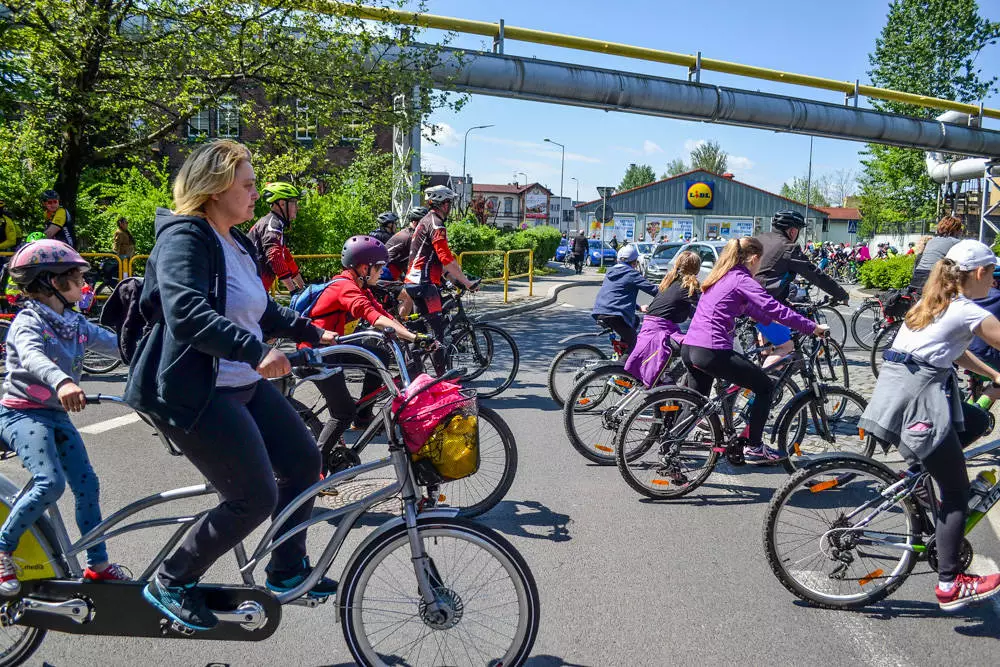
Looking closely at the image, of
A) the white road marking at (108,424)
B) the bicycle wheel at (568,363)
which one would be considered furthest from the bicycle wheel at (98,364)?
the bicycle wheel at (568,363)

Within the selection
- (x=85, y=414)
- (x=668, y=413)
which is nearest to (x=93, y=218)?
(x=85, y=414)

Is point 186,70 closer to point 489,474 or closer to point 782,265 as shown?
point 782,265

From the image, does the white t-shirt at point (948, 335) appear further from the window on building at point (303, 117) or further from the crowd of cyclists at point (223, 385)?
the window on building at point (303, 117)

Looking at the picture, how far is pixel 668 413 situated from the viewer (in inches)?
203

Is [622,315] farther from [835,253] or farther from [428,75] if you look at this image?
[835,253]

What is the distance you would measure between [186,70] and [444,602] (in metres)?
12.0

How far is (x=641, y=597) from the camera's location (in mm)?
3809

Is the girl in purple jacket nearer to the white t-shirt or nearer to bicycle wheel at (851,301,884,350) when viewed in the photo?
the white t-shirt

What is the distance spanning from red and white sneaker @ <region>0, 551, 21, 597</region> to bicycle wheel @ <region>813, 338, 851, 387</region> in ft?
17.5

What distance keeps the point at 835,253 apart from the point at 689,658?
33.4 m

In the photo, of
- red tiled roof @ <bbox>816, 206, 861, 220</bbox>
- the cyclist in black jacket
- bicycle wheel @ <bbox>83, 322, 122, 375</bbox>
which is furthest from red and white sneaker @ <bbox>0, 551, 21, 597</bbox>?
red tiled roof @ <bbox>816, 206, 861, 220</bbox>

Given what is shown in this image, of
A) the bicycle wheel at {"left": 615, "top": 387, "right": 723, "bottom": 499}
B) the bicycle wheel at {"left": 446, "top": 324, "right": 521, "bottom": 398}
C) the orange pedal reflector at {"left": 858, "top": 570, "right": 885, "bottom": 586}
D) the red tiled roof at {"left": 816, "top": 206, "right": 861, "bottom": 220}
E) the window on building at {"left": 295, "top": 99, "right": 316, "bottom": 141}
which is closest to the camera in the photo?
the orange pedal reflector at {"left": 858, "top": 570, "right": 885, "bottom": 586}

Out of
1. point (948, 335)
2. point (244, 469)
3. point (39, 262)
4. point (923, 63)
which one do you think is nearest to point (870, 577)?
point (948, 335)

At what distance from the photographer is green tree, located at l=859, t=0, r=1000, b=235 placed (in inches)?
1916
